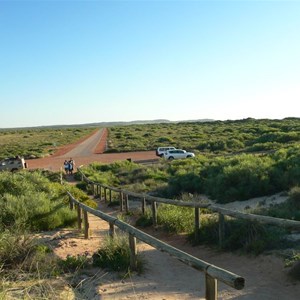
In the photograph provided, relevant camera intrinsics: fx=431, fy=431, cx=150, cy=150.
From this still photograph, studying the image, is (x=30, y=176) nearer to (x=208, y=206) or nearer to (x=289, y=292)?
(x=208, y=206)

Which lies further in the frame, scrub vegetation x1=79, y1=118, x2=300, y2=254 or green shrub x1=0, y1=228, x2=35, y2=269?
scrub vegetation x1=79, y1=118, x2=300, y2=254

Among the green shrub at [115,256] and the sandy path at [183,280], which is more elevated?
the green shrub at [115,256]

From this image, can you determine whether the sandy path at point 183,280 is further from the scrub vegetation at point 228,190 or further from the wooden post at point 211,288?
the wooden post at point 211,288

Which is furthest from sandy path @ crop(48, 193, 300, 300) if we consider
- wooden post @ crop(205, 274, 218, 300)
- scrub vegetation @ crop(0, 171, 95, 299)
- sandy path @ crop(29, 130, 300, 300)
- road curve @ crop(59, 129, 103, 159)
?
road curve @ crop(59, 129, 103, 159)

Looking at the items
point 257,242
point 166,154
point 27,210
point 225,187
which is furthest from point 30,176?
point 166,154

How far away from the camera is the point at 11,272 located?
6395mm

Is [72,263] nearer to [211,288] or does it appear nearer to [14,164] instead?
[211,288]

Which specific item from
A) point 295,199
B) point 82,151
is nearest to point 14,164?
point 82,151

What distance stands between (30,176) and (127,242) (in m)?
9.83

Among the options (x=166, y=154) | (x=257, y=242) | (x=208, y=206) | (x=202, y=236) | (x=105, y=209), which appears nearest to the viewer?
(x=257, y=242)

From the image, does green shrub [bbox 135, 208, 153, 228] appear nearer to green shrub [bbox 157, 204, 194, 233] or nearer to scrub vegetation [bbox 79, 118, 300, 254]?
scrub vegetation [bbox 79, 118, 300, 254]

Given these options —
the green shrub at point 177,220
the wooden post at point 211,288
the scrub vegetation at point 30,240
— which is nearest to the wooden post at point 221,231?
the green shrub at point 177,220

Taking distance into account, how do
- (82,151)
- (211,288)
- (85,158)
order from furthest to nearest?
(82,151)
(85,158)
(211,288)

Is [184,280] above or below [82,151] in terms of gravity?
above
